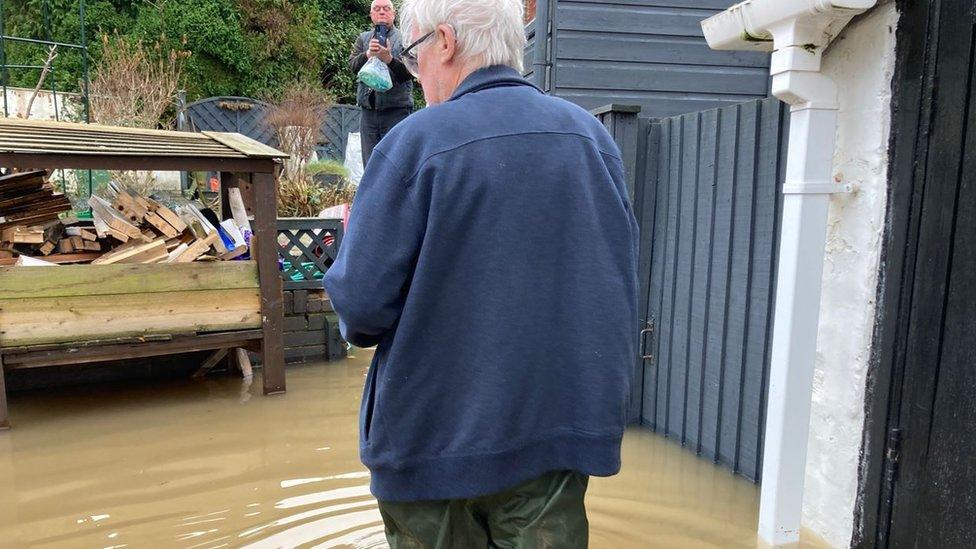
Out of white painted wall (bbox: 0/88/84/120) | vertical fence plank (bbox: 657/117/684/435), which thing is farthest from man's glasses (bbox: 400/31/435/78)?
white painted wall (bbox: 0/88/84/120)

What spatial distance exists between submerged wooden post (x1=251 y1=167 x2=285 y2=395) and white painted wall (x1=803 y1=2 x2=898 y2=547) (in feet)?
11.1

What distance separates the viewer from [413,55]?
172cm

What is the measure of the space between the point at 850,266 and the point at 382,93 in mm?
4195

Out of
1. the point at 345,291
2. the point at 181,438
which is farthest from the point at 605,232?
the point at 181,438

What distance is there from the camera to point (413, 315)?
145cm

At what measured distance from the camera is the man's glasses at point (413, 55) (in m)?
1.61

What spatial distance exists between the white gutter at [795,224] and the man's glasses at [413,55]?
4.67 ft

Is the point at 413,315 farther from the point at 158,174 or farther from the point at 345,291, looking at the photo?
the point at 158,174

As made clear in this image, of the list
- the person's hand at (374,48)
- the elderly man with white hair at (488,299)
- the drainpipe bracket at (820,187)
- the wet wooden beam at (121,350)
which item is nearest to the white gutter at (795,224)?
the drainpipe bracket at (820,187)

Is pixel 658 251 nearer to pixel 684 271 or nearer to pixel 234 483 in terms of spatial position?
pixel 684 271

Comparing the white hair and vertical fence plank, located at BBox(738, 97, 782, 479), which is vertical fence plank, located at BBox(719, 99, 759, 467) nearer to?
vertical fence plank, located at BBox(738, 97, 782, 479)

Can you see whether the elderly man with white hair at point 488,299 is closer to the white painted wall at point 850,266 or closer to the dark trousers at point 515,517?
the dark trousers at point 515,517

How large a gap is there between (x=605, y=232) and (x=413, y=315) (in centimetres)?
43

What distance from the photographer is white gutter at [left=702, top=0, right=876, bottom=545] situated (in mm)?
2586
